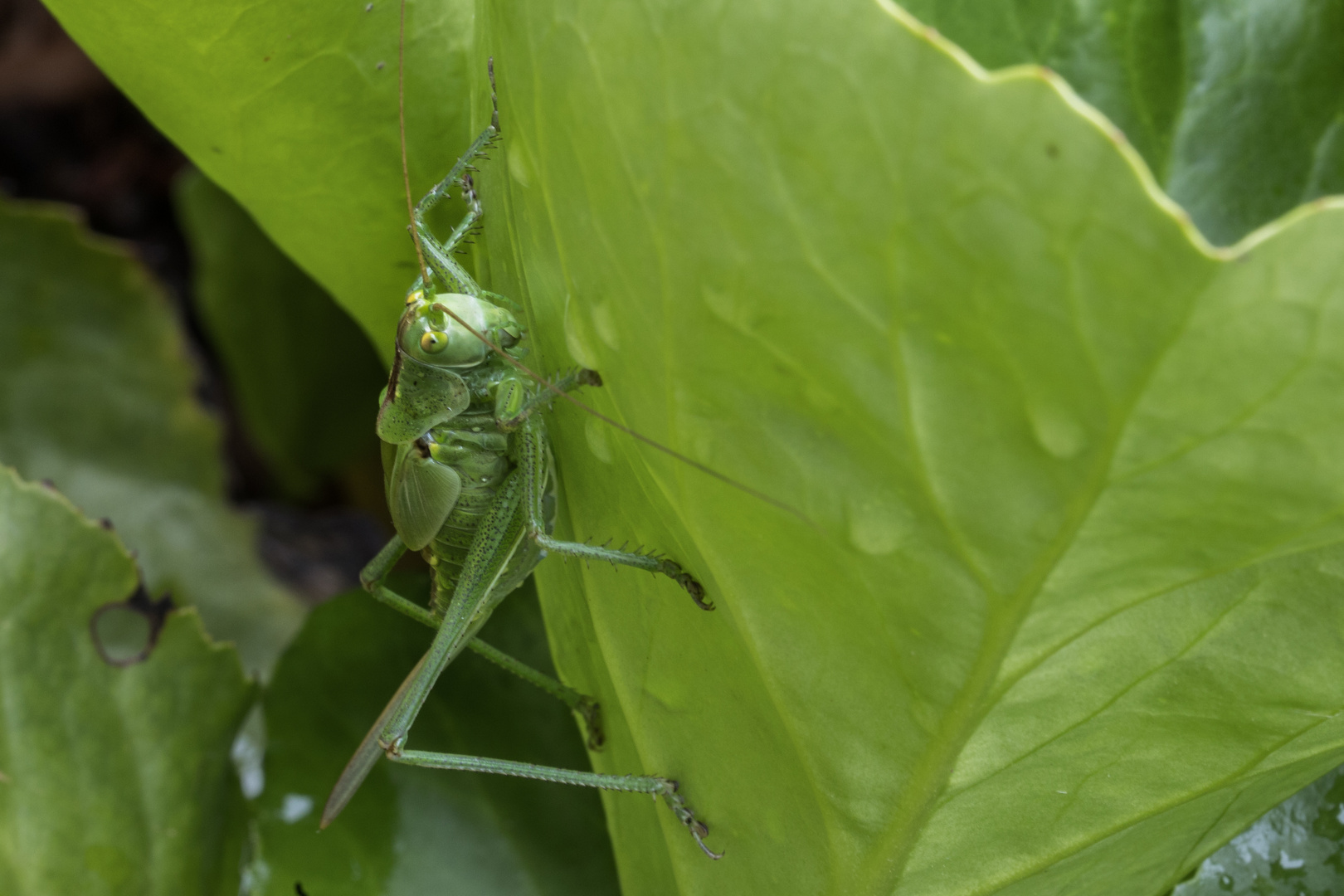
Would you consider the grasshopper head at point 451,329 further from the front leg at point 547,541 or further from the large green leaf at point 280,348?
the large green leaf at point 280,348

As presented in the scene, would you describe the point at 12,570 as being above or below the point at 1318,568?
below

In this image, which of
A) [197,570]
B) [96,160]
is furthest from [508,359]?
[96,160]

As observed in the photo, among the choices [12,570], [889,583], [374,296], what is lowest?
[12,570]

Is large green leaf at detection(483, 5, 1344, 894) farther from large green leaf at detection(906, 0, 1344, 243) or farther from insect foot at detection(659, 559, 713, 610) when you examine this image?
large green leaf at detection(906, 0, 1344, 243)

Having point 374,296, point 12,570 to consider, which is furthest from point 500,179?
point 12,570

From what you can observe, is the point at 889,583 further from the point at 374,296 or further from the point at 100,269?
the point at 100,269

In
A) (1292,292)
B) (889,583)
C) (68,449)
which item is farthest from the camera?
(68,449)
